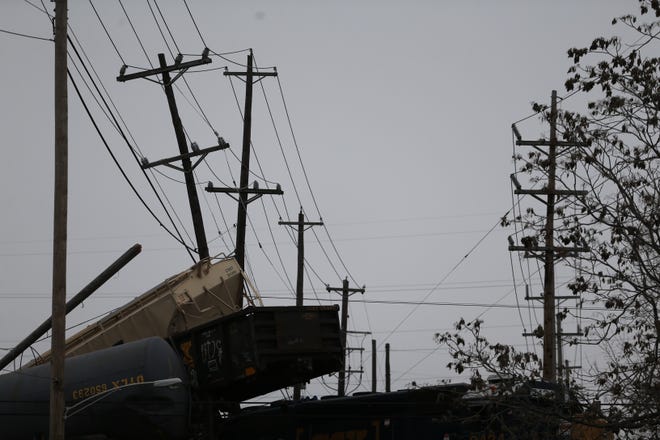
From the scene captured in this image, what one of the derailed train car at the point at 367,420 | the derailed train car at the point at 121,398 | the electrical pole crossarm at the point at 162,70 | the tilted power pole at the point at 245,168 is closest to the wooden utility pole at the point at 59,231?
the derailed train car at the point at 121,398

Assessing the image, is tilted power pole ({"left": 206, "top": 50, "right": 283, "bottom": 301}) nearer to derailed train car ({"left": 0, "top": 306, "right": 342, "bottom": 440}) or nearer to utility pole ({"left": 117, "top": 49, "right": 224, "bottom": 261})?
utility pole ({"left": 117, "top": 49, "right": 224, "bottom": 261})

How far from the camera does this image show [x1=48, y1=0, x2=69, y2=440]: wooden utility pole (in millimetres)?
14859

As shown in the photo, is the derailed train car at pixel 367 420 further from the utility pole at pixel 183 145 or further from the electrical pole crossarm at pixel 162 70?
the electrical pole crossarm at pixel 162 70

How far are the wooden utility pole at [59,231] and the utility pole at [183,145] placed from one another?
10.3 meters

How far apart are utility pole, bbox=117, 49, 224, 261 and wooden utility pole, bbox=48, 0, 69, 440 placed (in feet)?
33.7

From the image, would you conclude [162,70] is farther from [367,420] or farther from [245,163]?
[367,420]

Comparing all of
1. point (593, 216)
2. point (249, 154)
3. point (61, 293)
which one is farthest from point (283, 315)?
point (249, 154)

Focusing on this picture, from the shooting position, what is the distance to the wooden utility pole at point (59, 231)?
48.8ft

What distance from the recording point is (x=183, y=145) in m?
26.9

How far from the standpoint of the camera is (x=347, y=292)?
47.5 m

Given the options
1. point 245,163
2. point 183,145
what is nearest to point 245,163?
point 245,163

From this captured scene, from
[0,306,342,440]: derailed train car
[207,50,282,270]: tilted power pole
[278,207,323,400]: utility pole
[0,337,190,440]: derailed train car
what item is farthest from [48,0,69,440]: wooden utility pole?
[278,207,323,400]: utility pole

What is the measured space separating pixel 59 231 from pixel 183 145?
1191 centimetres

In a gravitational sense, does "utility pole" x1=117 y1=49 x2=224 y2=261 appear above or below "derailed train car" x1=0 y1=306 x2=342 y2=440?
above
